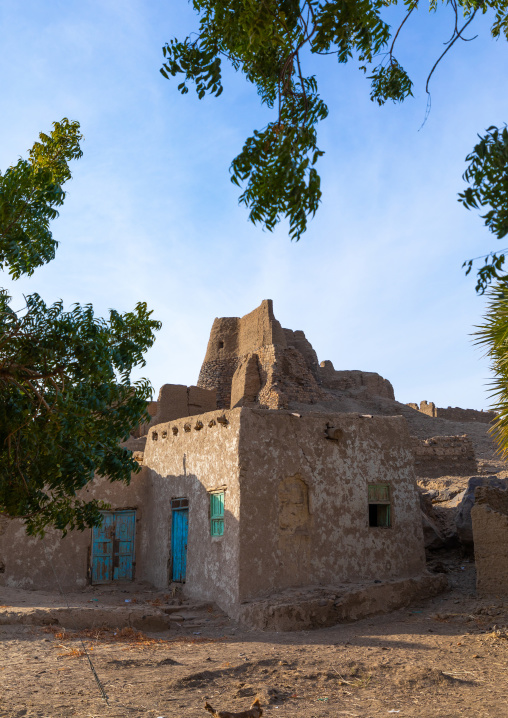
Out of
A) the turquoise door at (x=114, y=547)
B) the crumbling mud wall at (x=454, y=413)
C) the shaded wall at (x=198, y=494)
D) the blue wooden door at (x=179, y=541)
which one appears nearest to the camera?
the shaded wall at (x=198, y=494)

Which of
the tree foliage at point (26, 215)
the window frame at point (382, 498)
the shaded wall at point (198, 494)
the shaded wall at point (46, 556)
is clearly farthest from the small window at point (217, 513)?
the tree foliage at point (26, 215)

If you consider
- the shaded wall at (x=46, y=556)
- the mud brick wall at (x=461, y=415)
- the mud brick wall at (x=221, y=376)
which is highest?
the mud brick wall at (x=221, y=376)

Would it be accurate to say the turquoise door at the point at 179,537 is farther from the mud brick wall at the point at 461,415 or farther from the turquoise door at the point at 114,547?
the mud brick wall at the point at 461,415

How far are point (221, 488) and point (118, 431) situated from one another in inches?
Result: 210

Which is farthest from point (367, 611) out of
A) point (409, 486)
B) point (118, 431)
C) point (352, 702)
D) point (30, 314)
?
point (30, 314)

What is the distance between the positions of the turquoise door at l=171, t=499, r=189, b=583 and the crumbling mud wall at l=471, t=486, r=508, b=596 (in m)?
5.77

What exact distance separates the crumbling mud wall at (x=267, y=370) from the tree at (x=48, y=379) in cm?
2159

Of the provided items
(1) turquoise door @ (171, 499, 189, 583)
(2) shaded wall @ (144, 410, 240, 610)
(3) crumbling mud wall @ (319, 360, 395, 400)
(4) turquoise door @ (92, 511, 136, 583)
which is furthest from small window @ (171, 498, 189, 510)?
(3) crumbling mud wall @ (319, 360, 395, 400)

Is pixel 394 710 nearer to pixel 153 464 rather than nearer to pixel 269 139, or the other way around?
pixel 269 139

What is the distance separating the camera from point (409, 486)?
13016 millimetres

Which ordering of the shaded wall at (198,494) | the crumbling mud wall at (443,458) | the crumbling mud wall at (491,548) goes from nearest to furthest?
1. the crumbling mud wall at (491,548)
2. the shaded wall at (198,494)
3. the crumbling mud wall at (443,458)

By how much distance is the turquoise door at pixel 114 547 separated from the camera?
47.4ft

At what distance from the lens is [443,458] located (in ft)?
61.1

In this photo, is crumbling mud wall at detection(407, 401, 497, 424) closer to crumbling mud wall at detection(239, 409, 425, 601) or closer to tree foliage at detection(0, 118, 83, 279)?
crumbling mud wall at detection(239, 409, 425, 601)
